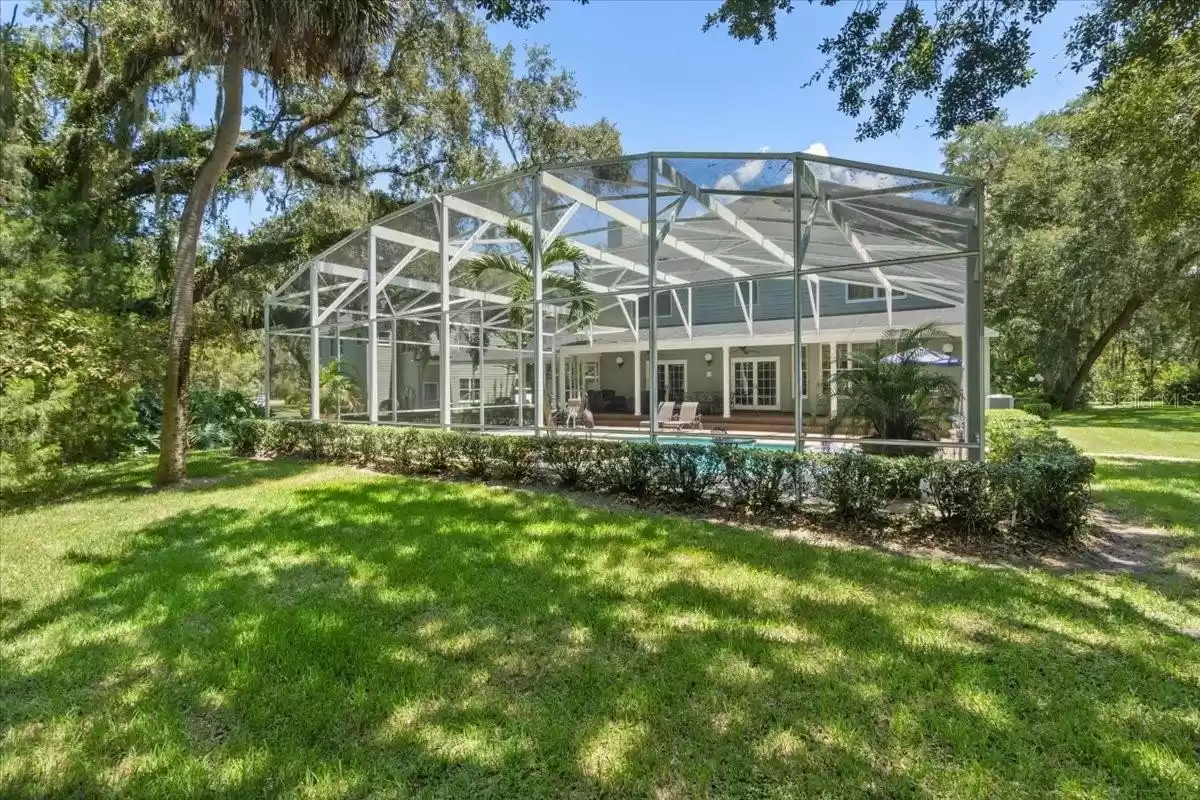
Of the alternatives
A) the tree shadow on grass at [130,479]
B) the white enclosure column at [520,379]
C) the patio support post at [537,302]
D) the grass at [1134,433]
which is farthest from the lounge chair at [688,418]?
the tree shadow on grass at [130,479]

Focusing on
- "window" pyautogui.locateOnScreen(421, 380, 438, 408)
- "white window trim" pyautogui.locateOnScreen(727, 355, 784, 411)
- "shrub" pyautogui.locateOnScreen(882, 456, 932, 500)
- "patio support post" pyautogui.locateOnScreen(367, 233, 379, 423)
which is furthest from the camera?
"white window trim" pyautogui.locateOnScreen(727, 355, 784, 411)

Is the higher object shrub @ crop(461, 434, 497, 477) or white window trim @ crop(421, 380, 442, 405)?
white window trim @ crop(421, 380, 442, 405)

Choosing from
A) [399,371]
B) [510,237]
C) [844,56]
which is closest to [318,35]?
[510,237]

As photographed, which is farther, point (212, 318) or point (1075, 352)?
point (1075, 352)

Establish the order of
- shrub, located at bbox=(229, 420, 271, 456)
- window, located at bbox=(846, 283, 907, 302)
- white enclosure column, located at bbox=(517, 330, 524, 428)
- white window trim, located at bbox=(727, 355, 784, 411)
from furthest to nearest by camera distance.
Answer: white window trim, located at bbox=(727, 355, 784, 411) → window, located at bbox=(846, 283, 907, 302) → white enclosure column, located at bbox=(517, 330, 524, 428) → shrub, located at bbox=(229, 420, 271, 456)

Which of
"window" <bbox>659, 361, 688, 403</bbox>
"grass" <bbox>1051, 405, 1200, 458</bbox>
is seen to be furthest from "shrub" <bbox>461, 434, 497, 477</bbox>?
"grass" <bbox>1051, 405, 1200, 458</bbox>

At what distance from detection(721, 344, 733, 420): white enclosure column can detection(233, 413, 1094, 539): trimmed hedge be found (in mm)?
8792

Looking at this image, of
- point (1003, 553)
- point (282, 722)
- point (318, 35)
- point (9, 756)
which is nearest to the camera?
point (9, 756)

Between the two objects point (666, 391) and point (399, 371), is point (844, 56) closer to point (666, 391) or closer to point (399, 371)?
point (399, 371)

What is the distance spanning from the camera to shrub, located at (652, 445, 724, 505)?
22.6 ft

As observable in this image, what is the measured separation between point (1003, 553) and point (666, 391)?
15.3 meters

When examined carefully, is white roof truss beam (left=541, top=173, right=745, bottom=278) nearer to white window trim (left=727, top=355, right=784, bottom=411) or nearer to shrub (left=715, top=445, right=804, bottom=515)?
→ shrub (left=715, top=445, right=804, bottom=515)

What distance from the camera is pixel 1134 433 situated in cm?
1573

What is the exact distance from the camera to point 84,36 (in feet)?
39.4
